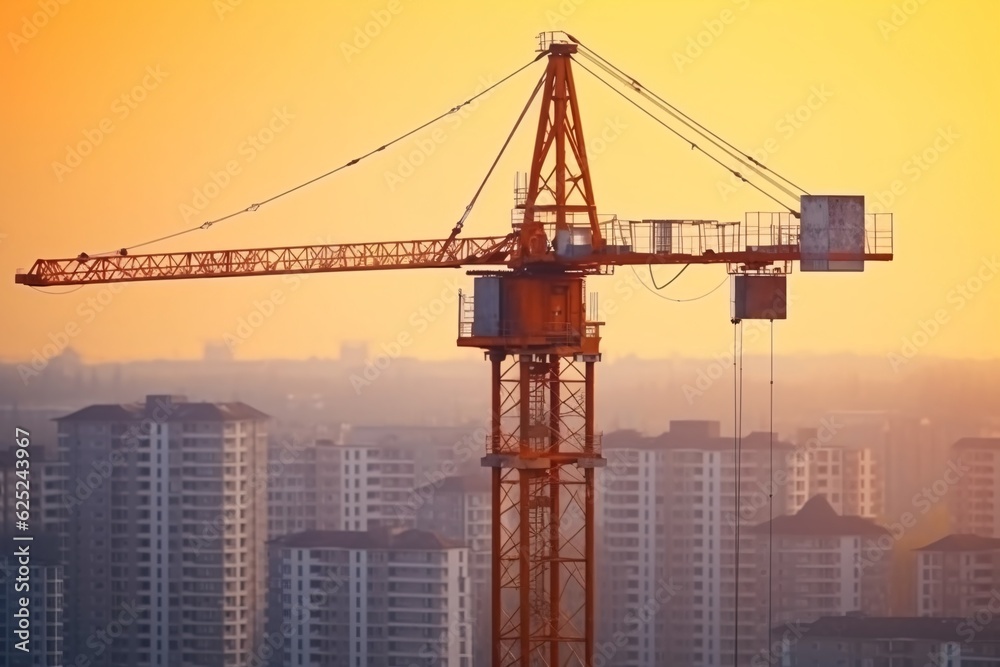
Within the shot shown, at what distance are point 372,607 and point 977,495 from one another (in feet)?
76.4

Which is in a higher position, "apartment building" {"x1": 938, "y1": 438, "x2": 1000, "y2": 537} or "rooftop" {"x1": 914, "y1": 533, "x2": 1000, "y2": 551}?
"apartment building" {"x1": 938, "y1": 438, "x2": 1000, "y2": 537}

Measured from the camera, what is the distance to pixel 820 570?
6562cm

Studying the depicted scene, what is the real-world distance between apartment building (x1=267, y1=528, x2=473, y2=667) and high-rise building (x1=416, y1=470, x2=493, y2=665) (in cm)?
51

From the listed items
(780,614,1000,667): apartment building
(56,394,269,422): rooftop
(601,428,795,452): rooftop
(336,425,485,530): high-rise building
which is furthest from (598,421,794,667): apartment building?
(56,394,269,422): rooftop

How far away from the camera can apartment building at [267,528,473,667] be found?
6206cm

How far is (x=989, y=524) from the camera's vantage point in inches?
2685

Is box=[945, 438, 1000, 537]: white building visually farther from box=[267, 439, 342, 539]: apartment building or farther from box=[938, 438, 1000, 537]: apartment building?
box=[267, 439, 342, 539]: apartment building

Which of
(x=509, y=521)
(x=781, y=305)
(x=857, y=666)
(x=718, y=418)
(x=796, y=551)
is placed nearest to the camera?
(x=781, y=305)

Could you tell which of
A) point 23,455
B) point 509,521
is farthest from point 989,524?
point 23,455

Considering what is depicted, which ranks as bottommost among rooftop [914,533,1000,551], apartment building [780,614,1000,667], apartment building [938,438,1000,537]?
apartment building [780,614,1000,667]

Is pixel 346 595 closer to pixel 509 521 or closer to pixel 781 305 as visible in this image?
pixel 509 521

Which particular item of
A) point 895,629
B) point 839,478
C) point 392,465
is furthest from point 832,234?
point 392,465

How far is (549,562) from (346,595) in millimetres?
33243

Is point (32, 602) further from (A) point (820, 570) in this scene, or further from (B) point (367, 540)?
(A) point (820, 570)
